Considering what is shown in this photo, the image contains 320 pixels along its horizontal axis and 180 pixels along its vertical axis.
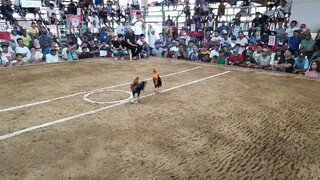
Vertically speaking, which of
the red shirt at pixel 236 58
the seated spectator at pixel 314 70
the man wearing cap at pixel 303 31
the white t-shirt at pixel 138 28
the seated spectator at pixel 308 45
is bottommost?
the seated spectator at pixel 314 70

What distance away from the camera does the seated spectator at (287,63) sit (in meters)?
9.08

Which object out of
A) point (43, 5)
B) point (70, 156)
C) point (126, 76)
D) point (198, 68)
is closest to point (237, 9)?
point (198, 68)

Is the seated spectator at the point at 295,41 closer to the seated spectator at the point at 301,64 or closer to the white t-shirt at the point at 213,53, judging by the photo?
the seated spectator at the point at 301,64

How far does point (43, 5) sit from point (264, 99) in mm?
14244

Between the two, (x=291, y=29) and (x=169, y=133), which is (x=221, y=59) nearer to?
(x=291, y=29)

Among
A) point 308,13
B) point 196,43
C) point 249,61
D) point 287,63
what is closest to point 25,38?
point 196,43

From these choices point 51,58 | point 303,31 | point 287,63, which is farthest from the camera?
point 51,58

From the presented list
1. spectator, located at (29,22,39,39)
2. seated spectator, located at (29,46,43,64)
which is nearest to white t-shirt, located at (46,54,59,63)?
seated spectator, located at (29,46,43,64)

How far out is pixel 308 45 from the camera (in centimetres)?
945

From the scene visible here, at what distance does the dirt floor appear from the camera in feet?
10.1

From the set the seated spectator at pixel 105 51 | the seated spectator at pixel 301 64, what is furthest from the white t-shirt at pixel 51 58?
the seated spectator at pixel 301 64

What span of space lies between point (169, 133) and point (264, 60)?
7176 mm

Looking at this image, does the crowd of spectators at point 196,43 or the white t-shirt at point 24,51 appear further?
the white t-shirt at point 24,51

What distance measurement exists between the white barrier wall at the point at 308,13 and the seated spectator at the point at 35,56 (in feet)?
37.2
